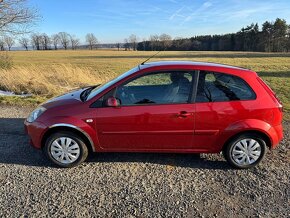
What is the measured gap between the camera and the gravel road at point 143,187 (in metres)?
3.12

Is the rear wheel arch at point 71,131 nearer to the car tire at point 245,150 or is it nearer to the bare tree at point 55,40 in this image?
the car tire at point 245,150

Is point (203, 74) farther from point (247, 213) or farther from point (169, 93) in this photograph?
point (247, 213)

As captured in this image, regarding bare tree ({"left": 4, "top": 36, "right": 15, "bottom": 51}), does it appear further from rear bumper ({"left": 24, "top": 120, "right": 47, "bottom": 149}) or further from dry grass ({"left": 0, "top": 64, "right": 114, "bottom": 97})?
rear bumper ({"left": 24, "top": 120, "right": 47, "bottom": 149})

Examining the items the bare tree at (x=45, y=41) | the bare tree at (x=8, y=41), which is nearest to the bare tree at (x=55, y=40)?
the bare tree at (x=45, y=41)

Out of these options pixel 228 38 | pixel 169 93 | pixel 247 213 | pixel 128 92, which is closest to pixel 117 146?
pixel 128 92

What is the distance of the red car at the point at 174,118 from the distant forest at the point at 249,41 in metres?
63.5

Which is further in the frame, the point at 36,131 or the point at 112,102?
the point at 36,131

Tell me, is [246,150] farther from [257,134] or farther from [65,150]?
[65,150]

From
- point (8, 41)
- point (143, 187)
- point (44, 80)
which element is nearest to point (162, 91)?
point (143, 187)

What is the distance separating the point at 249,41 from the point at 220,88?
86.0 metres

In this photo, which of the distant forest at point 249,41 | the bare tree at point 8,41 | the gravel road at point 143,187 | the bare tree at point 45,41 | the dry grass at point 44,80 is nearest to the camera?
the gravel road at point 143,187

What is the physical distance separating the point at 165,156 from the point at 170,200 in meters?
1.24

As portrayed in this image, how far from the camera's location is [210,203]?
324cm

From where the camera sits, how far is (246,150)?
13.1ft
